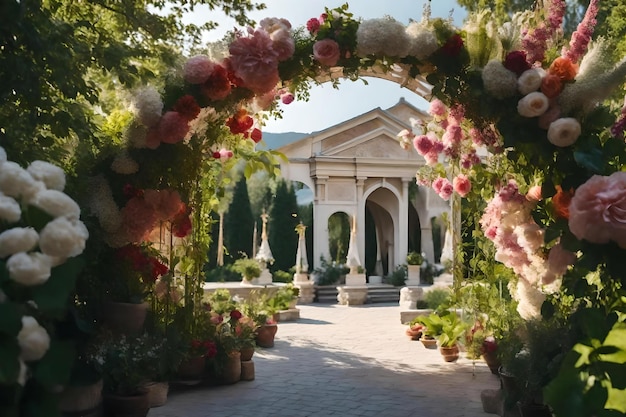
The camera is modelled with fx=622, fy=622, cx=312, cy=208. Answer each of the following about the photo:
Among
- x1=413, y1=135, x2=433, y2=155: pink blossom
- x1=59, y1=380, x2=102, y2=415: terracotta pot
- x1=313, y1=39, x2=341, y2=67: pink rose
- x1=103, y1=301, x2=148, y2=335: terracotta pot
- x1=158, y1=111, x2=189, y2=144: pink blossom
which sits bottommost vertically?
x1=59, y1=380, x2=102, y2=415: terracotta pot

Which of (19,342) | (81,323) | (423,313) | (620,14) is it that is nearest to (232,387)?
(81,323)

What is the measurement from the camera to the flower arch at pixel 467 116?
4.22 meters

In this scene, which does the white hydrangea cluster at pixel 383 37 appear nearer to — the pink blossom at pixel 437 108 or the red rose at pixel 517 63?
the red rose at pixel 517 63

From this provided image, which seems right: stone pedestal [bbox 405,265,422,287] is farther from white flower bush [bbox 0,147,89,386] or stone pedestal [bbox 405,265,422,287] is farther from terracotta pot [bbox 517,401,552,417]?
white flower bush [bbox 0,147,89,386]

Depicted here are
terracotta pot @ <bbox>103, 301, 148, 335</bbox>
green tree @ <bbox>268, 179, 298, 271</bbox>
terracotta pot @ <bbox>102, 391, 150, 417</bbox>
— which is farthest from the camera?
green tree @ <bbox>268, 179, 298, 271</bbox>

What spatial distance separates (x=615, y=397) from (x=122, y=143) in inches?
158

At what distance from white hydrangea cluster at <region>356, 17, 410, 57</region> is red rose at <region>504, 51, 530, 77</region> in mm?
792

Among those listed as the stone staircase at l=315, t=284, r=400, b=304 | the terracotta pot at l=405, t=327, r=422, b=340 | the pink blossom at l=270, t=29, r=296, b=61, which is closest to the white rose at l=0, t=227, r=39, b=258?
the pink blossom at l=270, t=29, r=296, b=61

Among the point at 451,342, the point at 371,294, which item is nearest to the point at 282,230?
the point at 371,294

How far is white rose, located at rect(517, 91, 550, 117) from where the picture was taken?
170 inches

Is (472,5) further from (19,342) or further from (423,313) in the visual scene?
(19,342)

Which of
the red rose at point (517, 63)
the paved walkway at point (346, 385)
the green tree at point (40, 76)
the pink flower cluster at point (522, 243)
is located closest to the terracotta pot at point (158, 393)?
the paved walkway at point (346, 385)

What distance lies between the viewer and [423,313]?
11.7 meters

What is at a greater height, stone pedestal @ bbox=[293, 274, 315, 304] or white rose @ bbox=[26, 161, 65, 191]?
white rose @ bbox=[26, 161, 65, 191]
